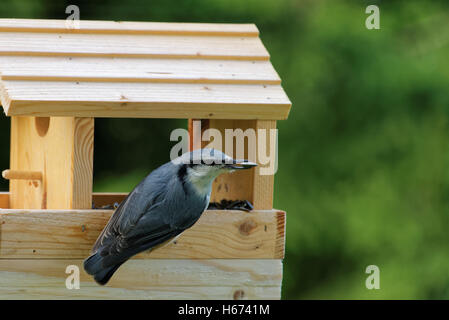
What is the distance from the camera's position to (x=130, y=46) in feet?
10.9

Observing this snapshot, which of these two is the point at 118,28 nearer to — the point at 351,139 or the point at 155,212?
the point at 155,212

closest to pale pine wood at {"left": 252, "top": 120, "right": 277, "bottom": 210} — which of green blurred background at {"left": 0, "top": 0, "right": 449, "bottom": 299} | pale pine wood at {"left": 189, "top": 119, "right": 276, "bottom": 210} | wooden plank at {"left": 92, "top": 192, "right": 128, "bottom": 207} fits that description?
pale pine wood at {"left": 189, "top": 119, "right": 276, "bottom": 210}

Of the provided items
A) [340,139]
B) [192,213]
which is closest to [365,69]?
[340,139]

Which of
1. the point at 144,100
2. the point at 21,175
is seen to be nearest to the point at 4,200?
the point at 21,175

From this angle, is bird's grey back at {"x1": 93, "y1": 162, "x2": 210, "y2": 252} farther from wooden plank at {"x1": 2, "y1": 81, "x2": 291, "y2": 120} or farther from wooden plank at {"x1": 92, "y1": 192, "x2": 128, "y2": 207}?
wooden plank at {"x1": 92, "y1": 192, "x2": 128, "y2": 207}

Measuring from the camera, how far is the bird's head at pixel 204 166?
2857mm

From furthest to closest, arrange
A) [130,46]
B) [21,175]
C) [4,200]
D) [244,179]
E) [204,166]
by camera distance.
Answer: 1. [4,200]
2. [21,175]
3. [244,179]
4. [130,46]
5. [204,166]

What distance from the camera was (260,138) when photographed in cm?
318

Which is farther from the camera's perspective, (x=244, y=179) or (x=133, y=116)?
(x=244, y=179)

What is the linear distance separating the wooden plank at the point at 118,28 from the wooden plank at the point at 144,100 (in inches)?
15.4

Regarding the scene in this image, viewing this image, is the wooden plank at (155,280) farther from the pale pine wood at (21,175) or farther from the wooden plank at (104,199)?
the pale pine wood at (21,175)

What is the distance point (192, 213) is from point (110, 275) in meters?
0.36

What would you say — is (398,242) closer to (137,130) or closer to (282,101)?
(137,130)

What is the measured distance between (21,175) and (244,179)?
0.95 metres
